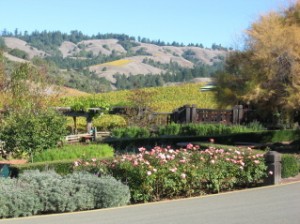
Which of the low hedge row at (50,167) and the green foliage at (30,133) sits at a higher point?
the green foliage at (30,133)

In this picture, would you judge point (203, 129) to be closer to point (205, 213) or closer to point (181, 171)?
point (181, 171)

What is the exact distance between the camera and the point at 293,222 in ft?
29.3

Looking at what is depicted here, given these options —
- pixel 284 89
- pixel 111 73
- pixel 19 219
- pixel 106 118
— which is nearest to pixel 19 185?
pixel 19 219

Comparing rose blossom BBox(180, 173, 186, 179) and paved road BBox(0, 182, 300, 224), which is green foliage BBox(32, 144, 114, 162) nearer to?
rose blossom BBox(180, 173, 186, 179)

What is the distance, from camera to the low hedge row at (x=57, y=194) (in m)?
9.82

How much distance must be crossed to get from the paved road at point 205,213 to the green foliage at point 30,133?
23.8 feet

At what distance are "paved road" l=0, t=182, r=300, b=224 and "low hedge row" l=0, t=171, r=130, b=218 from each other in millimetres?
318

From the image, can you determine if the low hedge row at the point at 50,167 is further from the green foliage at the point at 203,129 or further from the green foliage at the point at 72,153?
the green foliage at the point at 203,129

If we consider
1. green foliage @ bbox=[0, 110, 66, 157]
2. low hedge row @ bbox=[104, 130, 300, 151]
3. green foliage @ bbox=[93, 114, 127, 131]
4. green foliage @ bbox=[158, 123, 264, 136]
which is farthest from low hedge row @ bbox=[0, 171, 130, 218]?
green foliage @ bbox=[93, 114, 127, 131]

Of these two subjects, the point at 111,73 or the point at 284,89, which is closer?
the point at 284,89

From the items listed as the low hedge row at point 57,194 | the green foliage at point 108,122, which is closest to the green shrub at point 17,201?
the low hedge row at point 57,194

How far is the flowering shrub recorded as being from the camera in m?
11.5

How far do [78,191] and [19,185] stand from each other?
109cm

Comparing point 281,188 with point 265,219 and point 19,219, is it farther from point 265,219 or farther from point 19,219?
point 19,219
